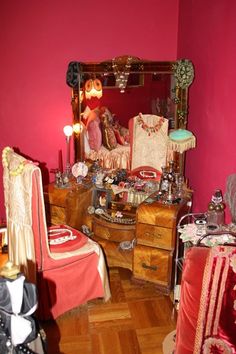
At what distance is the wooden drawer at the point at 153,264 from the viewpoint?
2.89 metres

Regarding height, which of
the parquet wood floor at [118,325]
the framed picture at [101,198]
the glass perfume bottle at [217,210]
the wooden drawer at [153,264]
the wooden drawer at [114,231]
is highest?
the glass perfume bottle at [217,210]

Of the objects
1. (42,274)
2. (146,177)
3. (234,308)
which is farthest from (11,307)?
(146,177)

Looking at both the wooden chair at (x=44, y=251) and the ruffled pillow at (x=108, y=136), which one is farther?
the ruffled pillow at (x=108, y=136)

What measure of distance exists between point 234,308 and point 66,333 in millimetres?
1407

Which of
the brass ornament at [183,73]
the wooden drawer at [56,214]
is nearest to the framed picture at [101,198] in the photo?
the wooden drawer at [56,214]

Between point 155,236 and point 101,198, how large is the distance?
75 cm

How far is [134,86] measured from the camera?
318 centimetres

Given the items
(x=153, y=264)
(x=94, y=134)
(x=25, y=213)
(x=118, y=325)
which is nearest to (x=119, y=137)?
(x=94, y=134)

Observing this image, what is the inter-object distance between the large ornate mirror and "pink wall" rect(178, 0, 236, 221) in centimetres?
16

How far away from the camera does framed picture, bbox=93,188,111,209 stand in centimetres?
337

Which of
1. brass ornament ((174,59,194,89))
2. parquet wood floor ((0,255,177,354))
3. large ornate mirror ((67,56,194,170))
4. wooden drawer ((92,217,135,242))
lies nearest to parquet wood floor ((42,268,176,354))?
parquet wood floor ((0,255,177,354))

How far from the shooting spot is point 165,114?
10.5ft

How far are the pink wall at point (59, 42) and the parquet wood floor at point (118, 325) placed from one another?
5.01 feet

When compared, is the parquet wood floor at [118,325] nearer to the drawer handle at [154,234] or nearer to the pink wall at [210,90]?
the drawer handle at [154,234]
